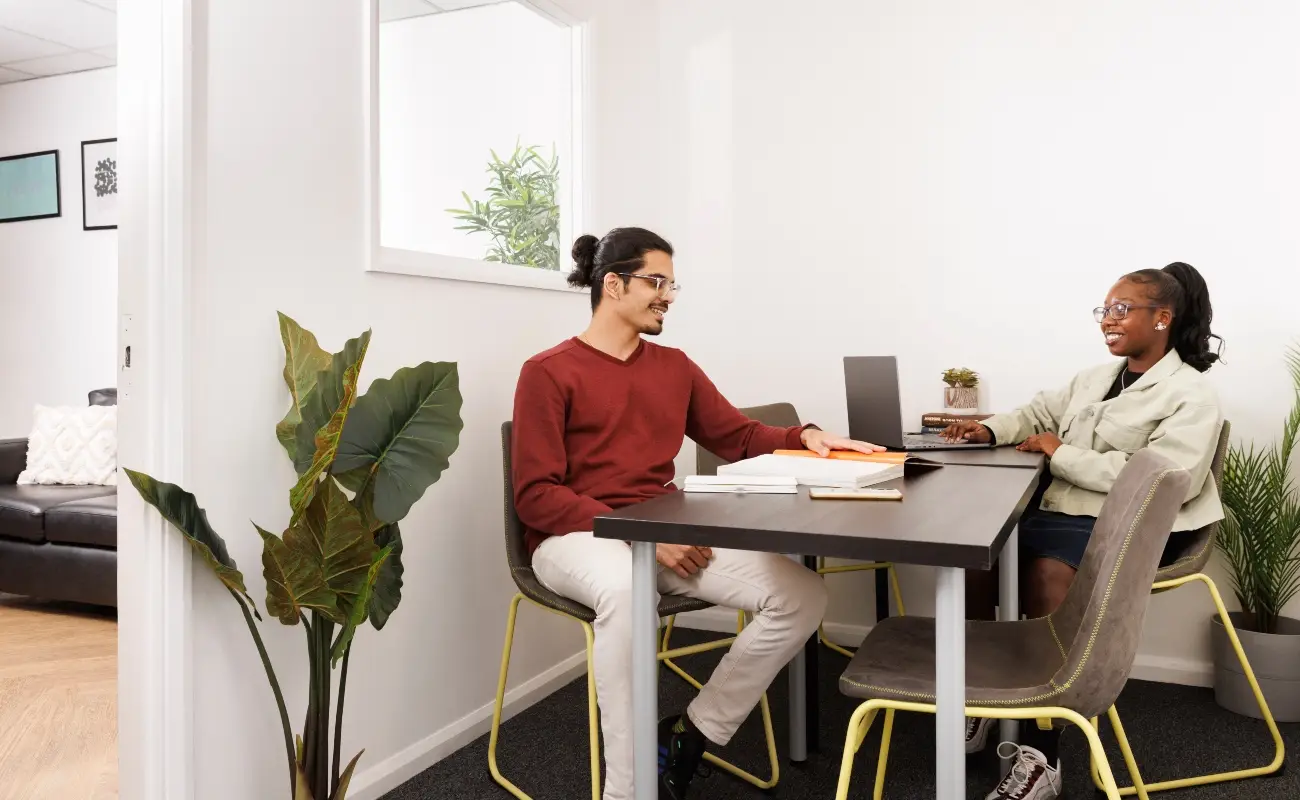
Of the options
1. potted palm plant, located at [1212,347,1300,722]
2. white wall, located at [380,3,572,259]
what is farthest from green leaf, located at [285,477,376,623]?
potted palm plant, located at [1212,347,1300,722]

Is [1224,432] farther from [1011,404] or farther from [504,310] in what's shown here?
[504,310]

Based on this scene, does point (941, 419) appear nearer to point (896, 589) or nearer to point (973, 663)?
point (896, 589)

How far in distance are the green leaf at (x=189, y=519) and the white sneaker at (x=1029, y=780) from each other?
1604mm

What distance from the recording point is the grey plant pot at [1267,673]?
8.83ft

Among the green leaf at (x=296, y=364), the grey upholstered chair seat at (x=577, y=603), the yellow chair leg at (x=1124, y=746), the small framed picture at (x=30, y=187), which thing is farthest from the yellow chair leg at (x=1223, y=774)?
the small framed picture at (x=30, y=187)

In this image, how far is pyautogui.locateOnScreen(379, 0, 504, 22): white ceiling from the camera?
8.00ft

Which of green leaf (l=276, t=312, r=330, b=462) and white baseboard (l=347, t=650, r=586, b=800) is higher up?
green leaf (l=276, t=312, r=330, b=462)

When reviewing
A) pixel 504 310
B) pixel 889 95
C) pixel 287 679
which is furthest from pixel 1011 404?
pixel 287 679

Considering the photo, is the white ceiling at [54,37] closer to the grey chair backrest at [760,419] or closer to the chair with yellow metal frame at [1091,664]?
the grey chair backrest at [760,419]

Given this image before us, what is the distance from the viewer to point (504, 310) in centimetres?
280

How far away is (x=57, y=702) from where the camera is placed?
2.97 metres

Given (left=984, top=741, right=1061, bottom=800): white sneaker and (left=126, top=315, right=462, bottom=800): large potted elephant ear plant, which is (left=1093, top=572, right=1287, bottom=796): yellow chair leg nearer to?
(left=984, top=741, right=1061, bottom=800): white sneaker

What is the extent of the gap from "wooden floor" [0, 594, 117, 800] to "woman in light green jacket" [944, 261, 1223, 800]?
224cm

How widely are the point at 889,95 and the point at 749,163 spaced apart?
54 centimetres
